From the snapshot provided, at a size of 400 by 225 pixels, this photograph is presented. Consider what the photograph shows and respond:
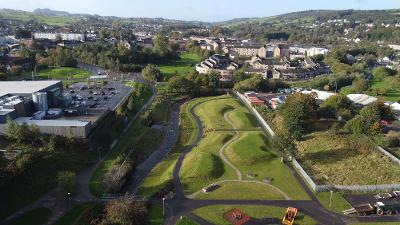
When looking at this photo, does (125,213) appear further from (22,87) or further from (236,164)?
(22,87)

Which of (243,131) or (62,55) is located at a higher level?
(62,55)

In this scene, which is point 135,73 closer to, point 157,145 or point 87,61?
point 87,61

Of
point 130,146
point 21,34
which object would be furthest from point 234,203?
point 21,34

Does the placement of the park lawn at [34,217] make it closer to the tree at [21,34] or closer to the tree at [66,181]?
the tree at [66,181]

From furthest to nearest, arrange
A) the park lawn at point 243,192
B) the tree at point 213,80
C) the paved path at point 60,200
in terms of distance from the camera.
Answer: the tree at point 213,80 < the park lawn at point 243,192 < the paved path at point 60,200

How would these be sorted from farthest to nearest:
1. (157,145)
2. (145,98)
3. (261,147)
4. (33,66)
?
(33,66) < (145,98) < (157,145) < (261,147)

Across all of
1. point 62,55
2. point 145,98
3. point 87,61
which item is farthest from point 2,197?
point 87,61

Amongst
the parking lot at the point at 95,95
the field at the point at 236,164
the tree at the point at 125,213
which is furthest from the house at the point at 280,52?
the tree at the point at 125,213
